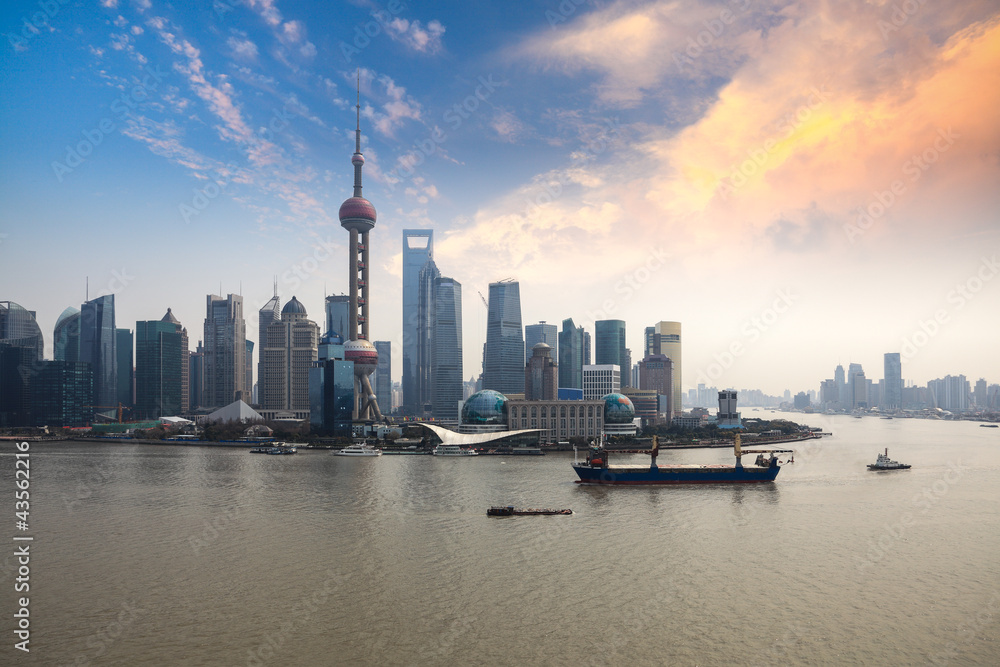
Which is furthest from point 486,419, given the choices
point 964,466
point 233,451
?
point 964,466

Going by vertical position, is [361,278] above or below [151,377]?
above

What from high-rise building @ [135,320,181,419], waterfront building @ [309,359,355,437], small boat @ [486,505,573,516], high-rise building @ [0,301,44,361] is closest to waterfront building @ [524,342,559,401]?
waterfront building @ [309,359,355,437]

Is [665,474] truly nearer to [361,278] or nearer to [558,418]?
[558,418]

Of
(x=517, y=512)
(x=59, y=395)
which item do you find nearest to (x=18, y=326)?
(x=59, y=395)

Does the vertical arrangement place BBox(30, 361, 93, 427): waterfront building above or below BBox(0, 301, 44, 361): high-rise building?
below

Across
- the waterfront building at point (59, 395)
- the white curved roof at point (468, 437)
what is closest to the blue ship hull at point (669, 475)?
the white curved roof at point (468, 437)

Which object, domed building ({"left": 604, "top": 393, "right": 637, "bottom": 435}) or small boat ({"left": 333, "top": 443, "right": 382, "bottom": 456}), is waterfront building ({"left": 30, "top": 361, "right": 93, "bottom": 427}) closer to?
small boat ({"left": 333, "top": 443, "right": 382, "bottom": 456})

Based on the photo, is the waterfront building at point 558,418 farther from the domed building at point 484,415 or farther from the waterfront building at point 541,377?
the waterfront building at point 541,377
